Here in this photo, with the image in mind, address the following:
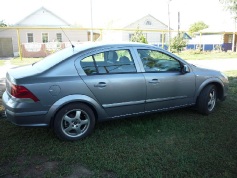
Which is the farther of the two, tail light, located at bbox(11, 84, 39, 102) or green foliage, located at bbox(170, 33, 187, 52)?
green foliage, located at bbox(170, 33, 187, 52)

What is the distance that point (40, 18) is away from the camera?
30469 millimetres

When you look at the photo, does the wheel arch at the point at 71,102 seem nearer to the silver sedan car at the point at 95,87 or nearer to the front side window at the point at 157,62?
the silver sedan car at the point at 95,87

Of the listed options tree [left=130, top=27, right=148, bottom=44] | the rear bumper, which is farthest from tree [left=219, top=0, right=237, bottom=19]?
the rear bumper

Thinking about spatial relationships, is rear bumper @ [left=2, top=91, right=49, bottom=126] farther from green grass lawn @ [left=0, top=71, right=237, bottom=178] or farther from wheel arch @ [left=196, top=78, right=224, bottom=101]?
wheel arch @ [left=196, top=78, right=224, bottom=101]

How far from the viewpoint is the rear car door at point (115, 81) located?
389cm

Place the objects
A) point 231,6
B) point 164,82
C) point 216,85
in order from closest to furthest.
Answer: point 164,82, point 216,85, point 231,6

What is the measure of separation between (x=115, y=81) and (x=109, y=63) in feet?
1.12

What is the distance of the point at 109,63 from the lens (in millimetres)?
4094

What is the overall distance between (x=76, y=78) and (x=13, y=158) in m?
1.44

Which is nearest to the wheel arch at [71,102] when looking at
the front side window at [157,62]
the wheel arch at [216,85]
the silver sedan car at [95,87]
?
the silver sedan car at [95,87]

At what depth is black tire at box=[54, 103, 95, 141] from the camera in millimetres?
3734

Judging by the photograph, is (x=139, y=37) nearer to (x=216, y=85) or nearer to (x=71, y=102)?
(x=216, y=85)

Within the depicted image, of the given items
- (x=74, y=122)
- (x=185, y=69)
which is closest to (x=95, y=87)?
(x=74, y=122)

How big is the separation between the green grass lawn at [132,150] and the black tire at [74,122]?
14cm
